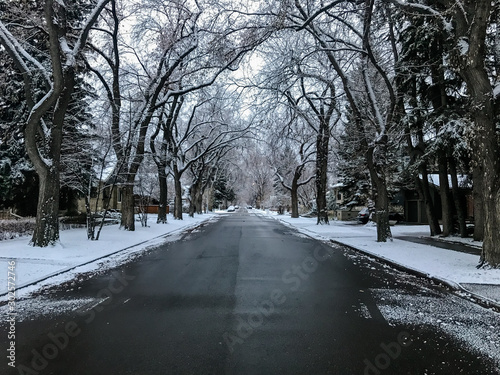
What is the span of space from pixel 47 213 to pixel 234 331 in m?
8.99

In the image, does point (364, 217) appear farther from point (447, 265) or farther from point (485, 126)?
point (485, 126)

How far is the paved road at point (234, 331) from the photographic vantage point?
12.2ft

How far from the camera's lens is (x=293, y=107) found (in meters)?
18.3

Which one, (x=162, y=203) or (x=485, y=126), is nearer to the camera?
(x=485, y=126)

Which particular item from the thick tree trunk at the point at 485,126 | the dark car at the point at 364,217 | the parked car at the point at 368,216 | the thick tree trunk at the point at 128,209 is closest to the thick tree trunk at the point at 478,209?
the thick tree trunk at the point at 485,126

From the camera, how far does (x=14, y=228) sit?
47.6 feet

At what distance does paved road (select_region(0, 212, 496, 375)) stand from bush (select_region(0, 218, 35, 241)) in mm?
8316

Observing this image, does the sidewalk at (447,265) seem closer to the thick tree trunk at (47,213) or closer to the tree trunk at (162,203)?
the thick tree trunk at (47,213)

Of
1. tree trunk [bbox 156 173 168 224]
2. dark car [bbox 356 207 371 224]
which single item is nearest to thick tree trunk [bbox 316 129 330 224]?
dark car [bbox 356 207 371 224]

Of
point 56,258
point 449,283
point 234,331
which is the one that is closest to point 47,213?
point 56,258

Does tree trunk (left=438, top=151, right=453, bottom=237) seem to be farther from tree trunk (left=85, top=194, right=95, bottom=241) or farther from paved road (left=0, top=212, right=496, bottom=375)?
tree trunk (left=85, top=194, right=95, bottom=241)

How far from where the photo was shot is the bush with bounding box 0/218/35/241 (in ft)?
45.2

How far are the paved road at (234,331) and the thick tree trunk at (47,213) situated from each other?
13.8 feet

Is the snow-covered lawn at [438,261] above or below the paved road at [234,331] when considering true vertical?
above
